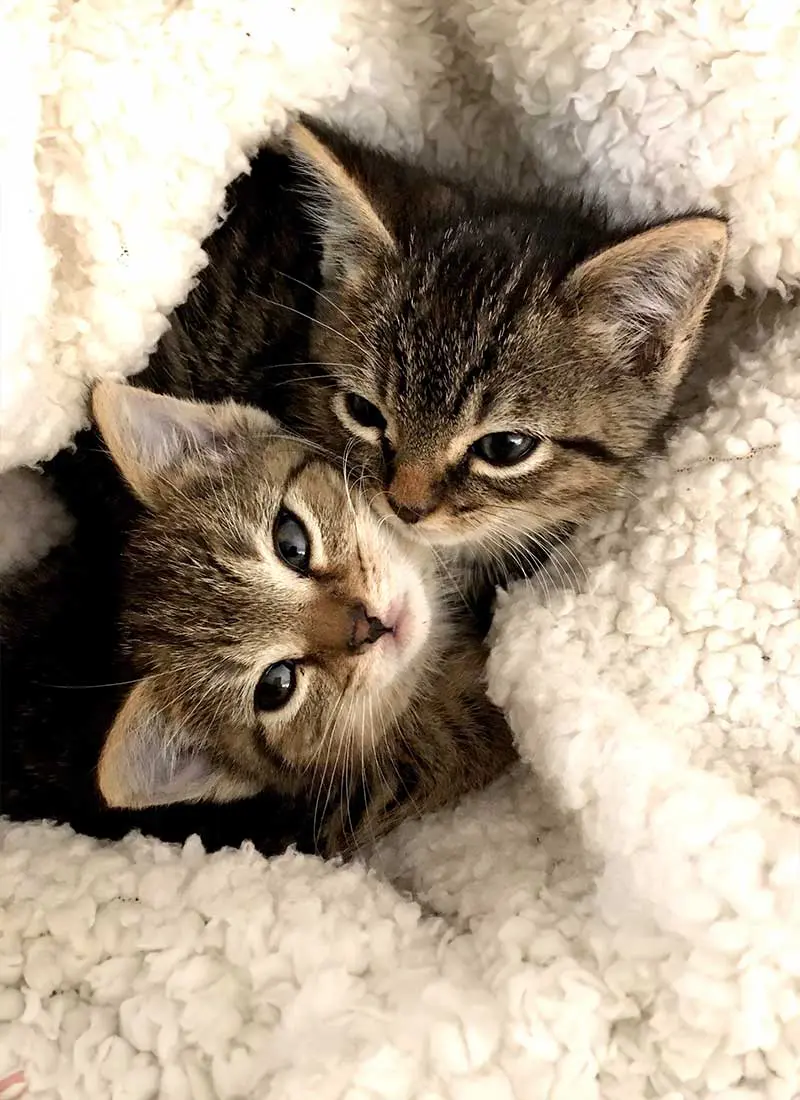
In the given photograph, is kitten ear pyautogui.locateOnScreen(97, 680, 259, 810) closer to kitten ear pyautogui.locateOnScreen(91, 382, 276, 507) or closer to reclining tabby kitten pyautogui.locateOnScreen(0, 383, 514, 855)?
reclining tabby kitten pyautogui.locateOnScreen(0, 383, 514, 855)

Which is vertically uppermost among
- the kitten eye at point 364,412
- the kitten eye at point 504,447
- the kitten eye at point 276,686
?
the kitten eye at point 504,447

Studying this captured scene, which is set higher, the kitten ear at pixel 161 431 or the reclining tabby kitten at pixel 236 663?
the kitten ear at pixel 161 431

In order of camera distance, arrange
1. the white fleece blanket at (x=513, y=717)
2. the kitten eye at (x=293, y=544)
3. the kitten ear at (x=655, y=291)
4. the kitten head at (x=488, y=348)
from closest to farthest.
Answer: the white fleece blanket at (x=513, y=717) < the kitten ear at (x=655, y=291) < the kitten head at (x=488, y=348) < the kitten eye at (x=293, y=544)

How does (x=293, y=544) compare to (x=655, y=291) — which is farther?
(x=293, y=544)

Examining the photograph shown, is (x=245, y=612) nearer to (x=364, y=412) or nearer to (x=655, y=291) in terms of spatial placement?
(x=364, y=412)

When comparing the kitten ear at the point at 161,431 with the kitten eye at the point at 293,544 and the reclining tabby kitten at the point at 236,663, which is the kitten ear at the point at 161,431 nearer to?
the reclining tabby kitten at the point at 236,663

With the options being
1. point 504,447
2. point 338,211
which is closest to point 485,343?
point 504,447

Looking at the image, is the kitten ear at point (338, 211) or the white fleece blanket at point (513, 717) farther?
the kitten ear at point (338, 211)

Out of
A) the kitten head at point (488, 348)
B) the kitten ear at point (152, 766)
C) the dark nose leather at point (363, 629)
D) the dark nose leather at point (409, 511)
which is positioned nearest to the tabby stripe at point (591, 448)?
the kitten head at point (488, 348)
